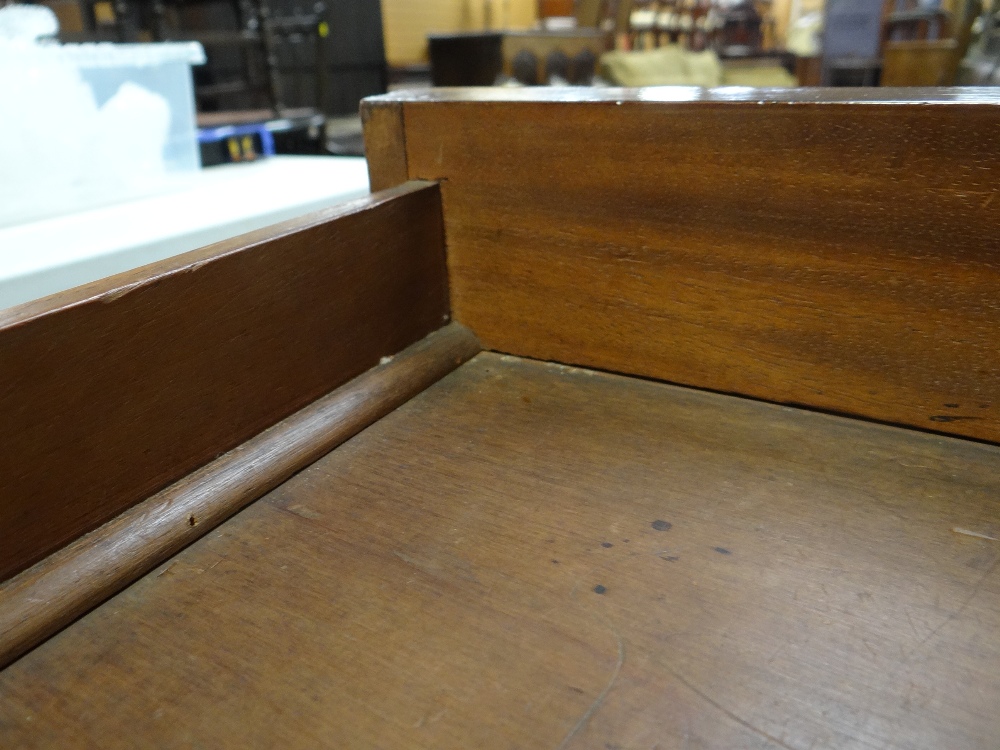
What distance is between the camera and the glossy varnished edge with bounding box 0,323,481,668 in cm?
44

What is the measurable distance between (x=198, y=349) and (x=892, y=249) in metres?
0.51

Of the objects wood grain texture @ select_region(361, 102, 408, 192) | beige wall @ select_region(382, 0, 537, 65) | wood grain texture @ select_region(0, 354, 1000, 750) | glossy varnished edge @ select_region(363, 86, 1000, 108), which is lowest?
wood grain texture @ select_region(0, 354, 1000, 750)

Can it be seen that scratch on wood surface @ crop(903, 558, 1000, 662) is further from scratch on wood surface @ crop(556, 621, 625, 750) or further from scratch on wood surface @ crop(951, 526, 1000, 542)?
scratch on wood surface @ crop(556, 621, 625, 750)

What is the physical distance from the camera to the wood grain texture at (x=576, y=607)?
0.37 metres

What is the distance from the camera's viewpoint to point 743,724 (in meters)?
0.36

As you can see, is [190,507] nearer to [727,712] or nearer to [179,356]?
[179,356]

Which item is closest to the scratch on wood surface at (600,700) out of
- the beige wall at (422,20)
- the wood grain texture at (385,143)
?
the wood grain texture at (385,143)

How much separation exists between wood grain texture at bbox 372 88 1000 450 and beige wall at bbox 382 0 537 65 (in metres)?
6.30

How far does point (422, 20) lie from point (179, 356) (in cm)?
707

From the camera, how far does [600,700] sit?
375mm

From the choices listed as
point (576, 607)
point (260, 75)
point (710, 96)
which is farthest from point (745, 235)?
point (260, 75)

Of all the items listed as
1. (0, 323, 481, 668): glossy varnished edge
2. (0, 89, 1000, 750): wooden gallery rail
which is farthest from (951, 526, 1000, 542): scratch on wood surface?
(0, 323, 481, 668): glossy varnished edge

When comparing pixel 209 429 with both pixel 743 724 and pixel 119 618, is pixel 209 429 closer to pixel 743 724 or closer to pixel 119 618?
pixel 119 618

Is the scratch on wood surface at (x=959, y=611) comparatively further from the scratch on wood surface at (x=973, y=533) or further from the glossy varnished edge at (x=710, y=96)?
the glossy varnished edge at (x=710, y=96)
